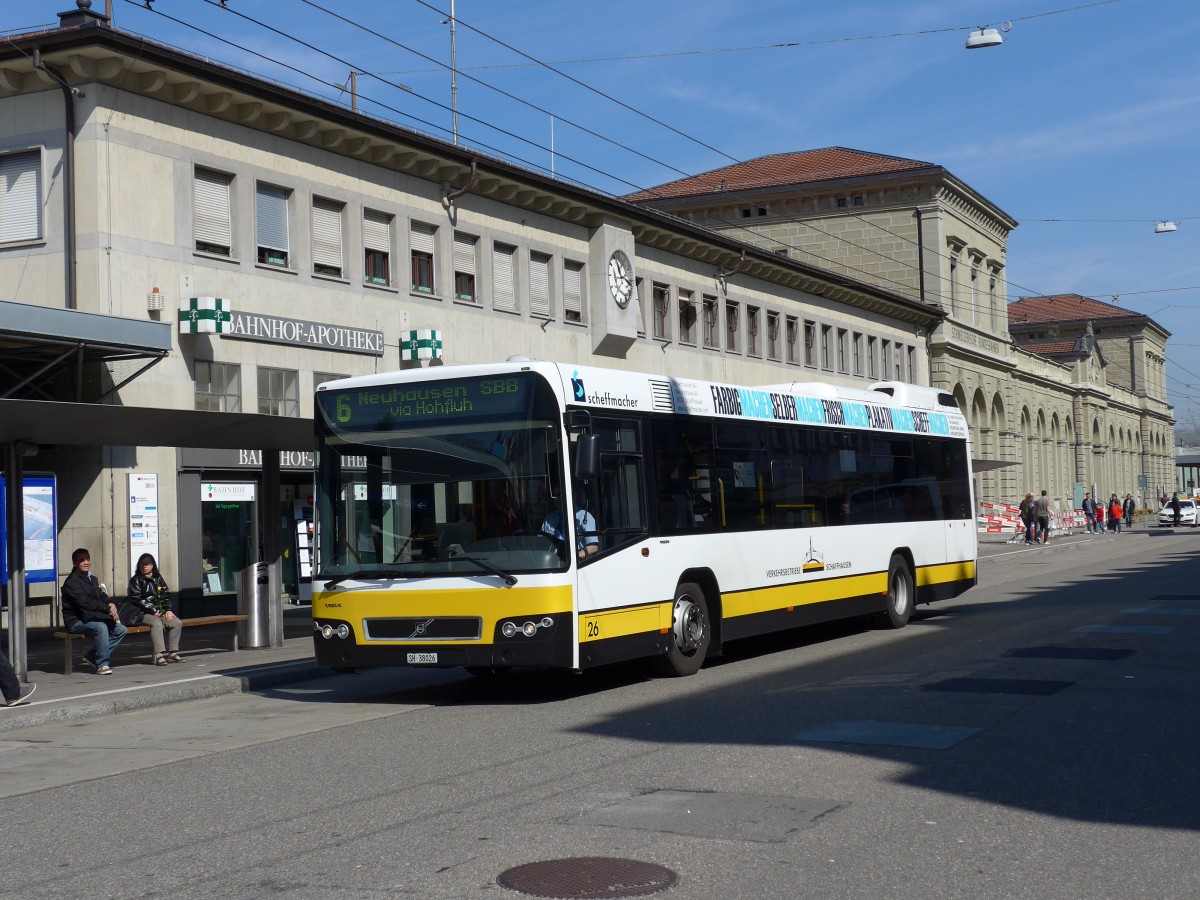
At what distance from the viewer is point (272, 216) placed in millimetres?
26375

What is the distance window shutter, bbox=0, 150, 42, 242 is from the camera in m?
23.3

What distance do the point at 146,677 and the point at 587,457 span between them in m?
6.41

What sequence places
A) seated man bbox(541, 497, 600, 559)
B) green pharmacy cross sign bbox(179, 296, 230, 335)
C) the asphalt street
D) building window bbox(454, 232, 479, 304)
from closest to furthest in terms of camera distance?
the asphalt street, seated man bbox(541, 497, 600, 559), green pharmacy cross sign bbox(179, 296, 230, 335), building window bbox(454, 232, 479, 304)

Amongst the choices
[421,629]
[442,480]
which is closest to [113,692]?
[421,629]

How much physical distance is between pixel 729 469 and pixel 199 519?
1212 centimetres

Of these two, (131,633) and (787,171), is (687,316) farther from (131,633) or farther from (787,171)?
(787,171)

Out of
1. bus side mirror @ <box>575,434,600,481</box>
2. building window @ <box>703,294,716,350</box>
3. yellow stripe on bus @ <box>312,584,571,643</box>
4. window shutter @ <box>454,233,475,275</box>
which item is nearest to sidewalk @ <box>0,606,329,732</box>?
yellow stripe on bus @ <box>312,584,571,643</box>

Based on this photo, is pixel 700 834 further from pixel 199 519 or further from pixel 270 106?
pixel 270 106

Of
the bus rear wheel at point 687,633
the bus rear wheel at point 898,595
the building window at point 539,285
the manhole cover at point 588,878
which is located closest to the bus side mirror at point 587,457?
the bus rear wheel at point 687,633

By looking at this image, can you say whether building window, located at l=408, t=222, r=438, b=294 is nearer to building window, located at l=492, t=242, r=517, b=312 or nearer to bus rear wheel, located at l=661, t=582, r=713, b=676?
building window, located at l=492, t=242, r=517, b=312

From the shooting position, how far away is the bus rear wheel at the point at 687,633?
47.2 ft

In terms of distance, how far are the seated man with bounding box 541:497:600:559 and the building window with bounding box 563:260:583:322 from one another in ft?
72.8

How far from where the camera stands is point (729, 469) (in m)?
15.6

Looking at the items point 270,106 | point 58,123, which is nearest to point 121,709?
point 58,123
